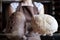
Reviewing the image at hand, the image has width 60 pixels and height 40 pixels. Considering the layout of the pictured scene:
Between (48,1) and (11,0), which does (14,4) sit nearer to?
(11,0)

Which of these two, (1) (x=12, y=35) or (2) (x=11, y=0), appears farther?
(2) (x=11, y=0)

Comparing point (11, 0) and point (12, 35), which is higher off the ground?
point (11, 0)

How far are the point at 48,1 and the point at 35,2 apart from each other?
0.05 metres

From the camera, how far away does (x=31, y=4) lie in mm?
424

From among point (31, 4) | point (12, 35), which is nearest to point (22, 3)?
point (31, 4)

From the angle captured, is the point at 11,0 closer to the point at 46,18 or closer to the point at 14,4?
the point at 14,4

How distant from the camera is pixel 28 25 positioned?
338 mm

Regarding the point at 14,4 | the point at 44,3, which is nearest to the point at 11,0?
the point at 14,4

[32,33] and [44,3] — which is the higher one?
[44,3]

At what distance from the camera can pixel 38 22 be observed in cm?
29

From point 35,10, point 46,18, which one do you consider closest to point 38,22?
point 46,18

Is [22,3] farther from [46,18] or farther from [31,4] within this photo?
[46,18]

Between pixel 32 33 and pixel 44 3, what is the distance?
155 millimetres

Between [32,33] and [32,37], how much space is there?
0.6 inches
